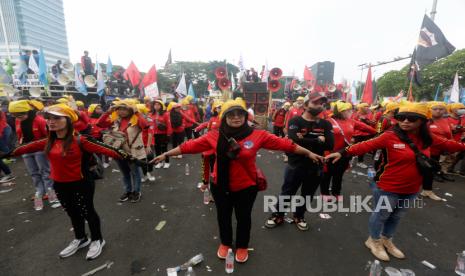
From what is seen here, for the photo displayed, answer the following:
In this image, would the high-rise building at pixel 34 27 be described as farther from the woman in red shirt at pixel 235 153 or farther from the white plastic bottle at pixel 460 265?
the white plastic bottle at pixel 460 265

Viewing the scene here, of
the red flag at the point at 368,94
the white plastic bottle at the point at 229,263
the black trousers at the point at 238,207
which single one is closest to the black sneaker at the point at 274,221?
the black trousers at the point at 238,207

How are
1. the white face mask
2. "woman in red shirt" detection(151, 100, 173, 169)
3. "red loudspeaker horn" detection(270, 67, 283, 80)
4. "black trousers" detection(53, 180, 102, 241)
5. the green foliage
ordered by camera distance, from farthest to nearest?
the green foliage → "red loudspeaker horn" detection(270, 67, 283, 80) → "woman in red shirt" detection(151, 100, 173, 169) → the white face mask → "black trousers" detection(53, 180, 102, 241)

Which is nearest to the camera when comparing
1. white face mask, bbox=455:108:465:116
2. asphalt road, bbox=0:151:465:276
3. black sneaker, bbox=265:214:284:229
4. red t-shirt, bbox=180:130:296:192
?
red t-shirt, bbox=180:130:296:192

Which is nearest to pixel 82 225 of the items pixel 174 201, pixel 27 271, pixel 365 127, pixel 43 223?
pixel 27 271

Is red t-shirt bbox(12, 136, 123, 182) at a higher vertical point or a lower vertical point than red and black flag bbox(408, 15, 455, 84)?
lower

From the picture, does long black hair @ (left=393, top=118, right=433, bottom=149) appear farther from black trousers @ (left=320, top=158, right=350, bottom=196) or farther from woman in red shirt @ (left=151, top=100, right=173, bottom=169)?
woman in red shirt @ (left=151, top=100, right=173, bottom=169)

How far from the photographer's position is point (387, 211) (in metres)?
2.97

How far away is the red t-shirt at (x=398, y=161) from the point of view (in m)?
2.69

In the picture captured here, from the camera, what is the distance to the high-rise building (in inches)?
2258

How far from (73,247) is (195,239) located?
169 cm

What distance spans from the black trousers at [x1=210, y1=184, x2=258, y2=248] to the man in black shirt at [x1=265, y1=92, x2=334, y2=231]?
951 millimetres

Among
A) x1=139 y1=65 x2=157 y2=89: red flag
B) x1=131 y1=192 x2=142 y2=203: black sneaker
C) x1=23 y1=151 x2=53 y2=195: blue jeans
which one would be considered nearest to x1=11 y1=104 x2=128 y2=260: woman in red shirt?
x1=131 y1=192 x2=142 y2=203: black sneaker

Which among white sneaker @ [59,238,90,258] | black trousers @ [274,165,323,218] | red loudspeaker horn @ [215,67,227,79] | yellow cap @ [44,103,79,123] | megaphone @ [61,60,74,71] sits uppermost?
megaphone @ [61,60,74,71]

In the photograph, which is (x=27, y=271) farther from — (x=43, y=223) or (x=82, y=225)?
(x=43, y=223)
